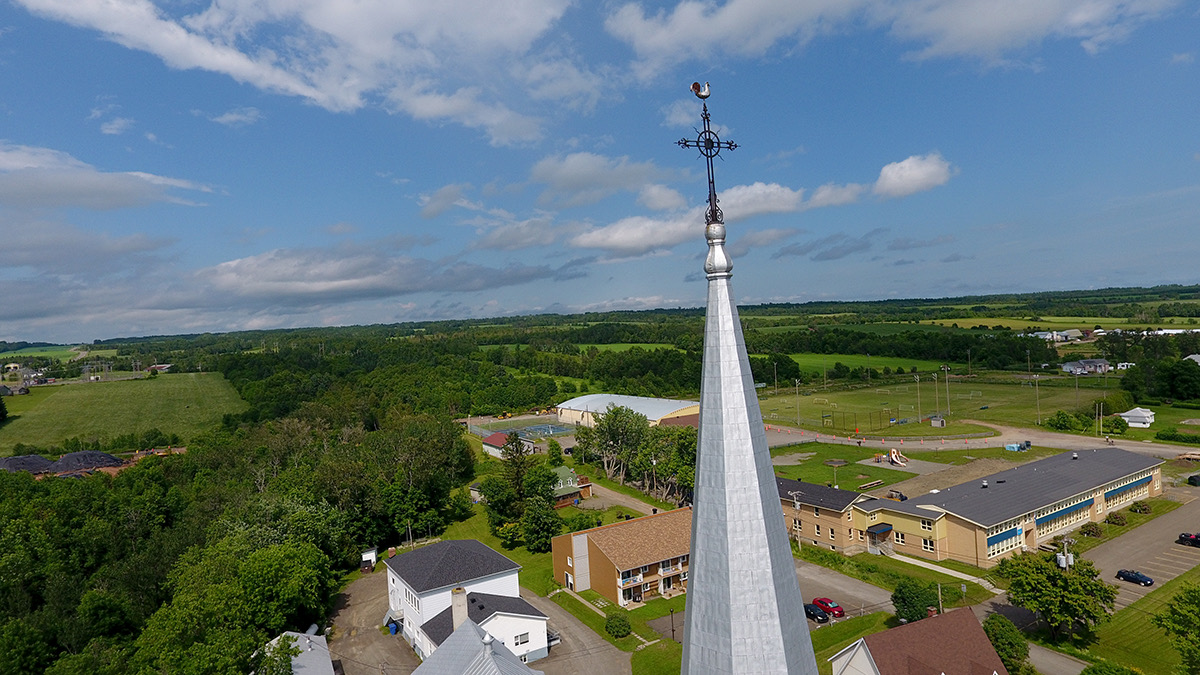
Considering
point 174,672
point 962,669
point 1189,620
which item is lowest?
point 962,669

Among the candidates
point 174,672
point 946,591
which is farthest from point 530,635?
point 946,591

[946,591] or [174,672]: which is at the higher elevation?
[174,672]

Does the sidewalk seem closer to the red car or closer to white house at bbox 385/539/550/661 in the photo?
the red car

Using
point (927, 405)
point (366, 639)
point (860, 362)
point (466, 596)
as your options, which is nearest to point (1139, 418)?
point (927, 405)

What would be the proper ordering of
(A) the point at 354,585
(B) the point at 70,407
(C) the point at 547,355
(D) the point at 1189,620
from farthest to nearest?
(C) the point at 547,355 → (B) the point at 70,407 → (A) the point at 354,585 → (D) the point at 1189,620

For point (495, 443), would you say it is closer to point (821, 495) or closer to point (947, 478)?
point (821, 495)

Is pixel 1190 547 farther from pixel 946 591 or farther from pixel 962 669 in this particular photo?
pixel 962 669

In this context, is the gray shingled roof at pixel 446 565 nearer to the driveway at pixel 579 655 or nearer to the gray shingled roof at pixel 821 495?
the driveway at pixel 579 655
